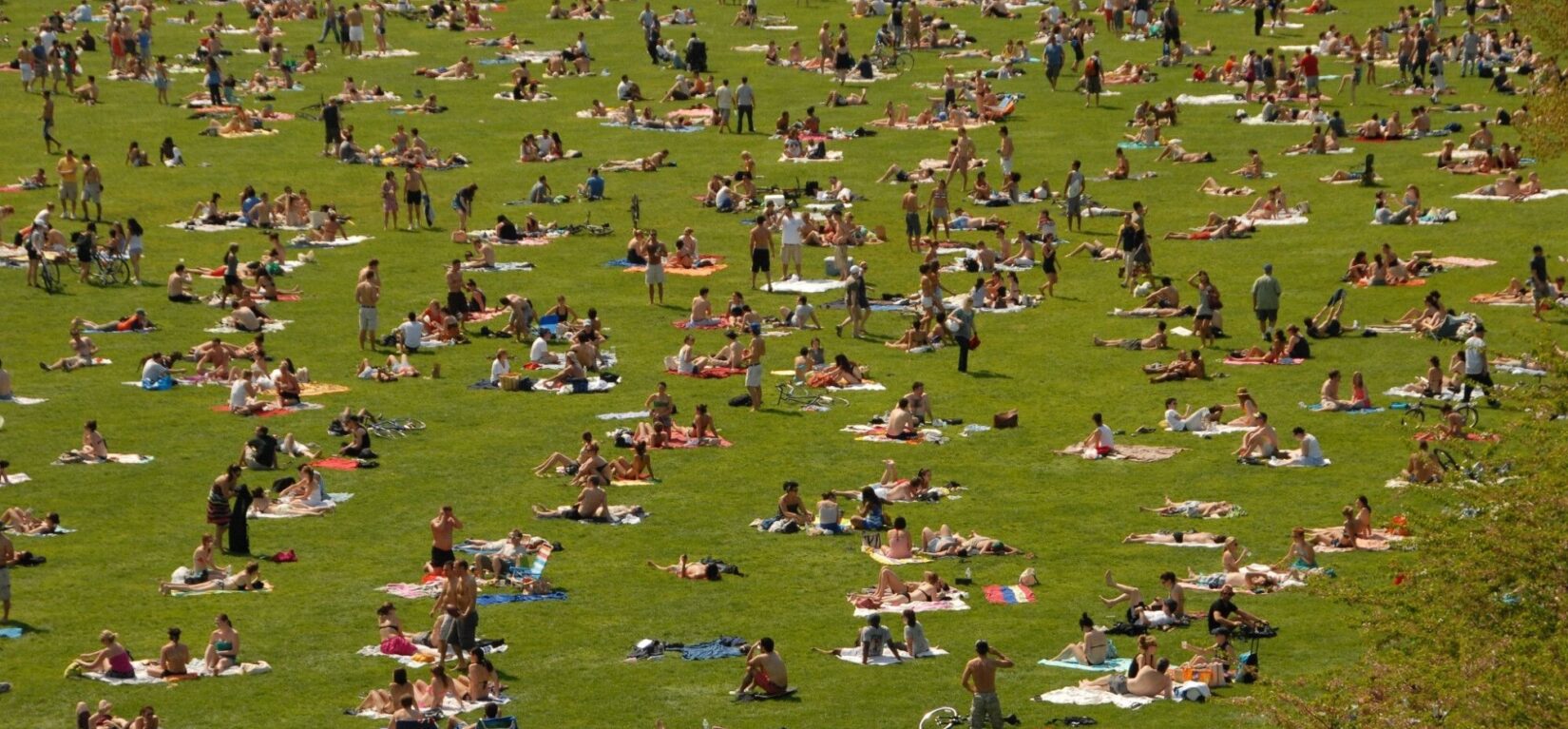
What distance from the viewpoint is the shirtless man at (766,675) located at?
1350 inches

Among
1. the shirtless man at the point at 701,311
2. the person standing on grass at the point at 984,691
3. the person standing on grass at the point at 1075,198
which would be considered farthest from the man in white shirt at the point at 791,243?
the person standing on grass at the point at 984,691

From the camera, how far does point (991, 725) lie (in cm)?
3269

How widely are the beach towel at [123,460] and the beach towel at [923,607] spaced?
1668 cm

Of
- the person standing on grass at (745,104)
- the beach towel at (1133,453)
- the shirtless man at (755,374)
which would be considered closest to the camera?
the beach towel at (1133,453)

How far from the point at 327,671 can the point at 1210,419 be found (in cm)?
2044

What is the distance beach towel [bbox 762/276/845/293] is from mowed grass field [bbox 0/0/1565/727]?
0.90 m

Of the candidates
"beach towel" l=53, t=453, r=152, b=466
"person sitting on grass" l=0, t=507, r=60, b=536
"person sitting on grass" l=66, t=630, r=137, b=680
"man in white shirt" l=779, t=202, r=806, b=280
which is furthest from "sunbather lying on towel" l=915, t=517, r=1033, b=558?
"man in white shirt" l=779, t=202, r=806, b=280

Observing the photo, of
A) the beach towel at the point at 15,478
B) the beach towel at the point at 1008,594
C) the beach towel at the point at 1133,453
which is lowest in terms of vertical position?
the beach towel at the point at 15,478

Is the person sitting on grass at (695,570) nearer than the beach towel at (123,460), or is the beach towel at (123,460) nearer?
the person sitting on grass at (695,570)

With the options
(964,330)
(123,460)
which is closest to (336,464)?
(123,460)

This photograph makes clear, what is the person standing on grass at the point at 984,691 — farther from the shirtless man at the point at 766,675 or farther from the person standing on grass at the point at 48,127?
the person standing on grass at the point at 48,127

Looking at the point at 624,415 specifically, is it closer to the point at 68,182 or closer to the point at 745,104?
the point at 68,182

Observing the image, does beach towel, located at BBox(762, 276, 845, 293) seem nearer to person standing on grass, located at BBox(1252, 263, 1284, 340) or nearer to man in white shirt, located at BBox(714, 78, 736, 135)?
person standing on grass, located at BBox(1252, 263, 1284, 340)

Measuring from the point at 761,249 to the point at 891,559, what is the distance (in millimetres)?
19921
